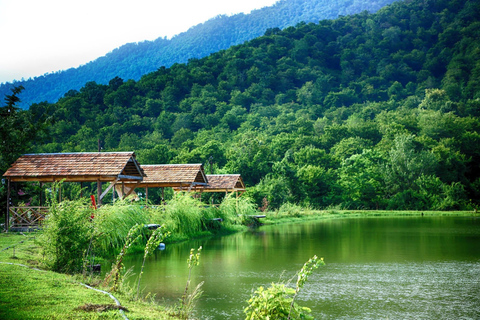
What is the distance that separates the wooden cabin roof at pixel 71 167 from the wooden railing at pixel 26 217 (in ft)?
4.64

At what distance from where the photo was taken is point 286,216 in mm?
40406

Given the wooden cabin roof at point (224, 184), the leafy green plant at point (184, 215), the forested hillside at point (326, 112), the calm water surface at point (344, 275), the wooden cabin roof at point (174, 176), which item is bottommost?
the calm water surface at point (344, 275)

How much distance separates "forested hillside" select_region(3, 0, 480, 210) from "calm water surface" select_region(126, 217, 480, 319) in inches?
1027

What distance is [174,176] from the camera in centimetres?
2878

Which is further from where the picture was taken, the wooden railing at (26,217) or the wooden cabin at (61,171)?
the wooden cabin at (61,171)

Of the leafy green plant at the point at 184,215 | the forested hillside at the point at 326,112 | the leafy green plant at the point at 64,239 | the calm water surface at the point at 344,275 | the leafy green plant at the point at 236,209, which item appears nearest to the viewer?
the calm water surface at the point at 344,275

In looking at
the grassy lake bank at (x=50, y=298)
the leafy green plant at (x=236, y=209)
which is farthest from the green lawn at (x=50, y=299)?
the leafy green plant at (x=236, y=209)

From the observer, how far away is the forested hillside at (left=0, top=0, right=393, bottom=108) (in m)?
97.6

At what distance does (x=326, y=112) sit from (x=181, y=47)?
50480mm

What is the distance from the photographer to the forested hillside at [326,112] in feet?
180

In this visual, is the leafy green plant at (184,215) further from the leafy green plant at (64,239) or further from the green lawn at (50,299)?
the green lawn at (50,299)

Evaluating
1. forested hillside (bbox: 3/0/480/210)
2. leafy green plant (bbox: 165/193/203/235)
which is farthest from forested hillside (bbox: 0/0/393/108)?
leafy green plant (bbox: 165/193/203/235)

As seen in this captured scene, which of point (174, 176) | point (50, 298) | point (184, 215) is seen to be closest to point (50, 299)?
point (50, 298)

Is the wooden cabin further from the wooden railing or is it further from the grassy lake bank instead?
the grassy lake bank
